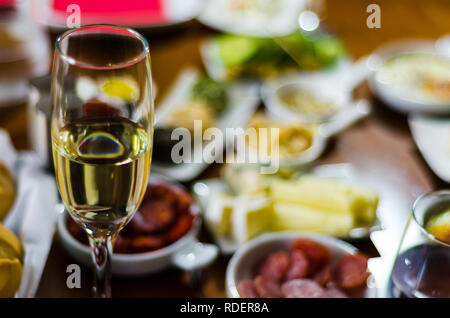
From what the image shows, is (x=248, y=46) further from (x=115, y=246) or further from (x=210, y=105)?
(x=115, y=246)

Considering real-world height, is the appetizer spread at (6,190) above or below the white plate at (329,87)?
above

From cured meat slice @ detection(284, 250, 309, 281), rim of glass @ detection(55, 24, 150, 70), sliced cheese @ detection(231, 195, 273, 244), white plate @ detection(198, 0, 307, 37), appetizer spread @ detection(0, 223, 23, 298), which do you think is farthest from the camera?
white plate @ detection(198, 0, 307, 37)

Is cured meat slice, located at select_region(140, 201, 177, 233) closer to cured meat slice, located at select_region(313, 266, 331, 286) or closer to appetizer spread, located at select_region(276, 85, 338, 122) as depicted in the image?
cured meat slice, located at select_region(313, 266, 331, 286)

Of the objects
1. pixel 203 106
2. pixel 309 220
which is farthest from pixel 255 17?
pixel 309 220

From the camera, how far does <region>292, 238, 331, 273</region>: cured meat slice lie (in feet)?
2.60

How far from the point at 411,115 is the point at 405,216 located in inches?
16.4

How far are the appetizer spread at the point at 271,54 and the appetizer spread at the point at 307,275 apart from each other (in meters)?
0.72

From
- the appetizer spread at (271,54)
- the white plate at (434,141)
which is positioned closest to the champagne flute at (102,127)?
the white plate at (434,141)

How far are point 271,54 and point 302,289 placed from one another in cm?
89

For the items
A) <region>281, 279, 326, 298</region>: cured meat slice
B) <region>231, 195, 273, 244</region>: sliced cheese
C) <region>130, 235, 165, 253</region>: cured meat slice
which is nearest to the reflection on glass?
<region>281, 279, 326, 298</region>: cured meat slice

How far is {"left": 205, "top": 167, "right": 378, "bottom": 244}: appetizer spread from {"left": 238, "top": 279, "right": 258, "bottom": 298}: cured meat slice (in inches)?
5.8

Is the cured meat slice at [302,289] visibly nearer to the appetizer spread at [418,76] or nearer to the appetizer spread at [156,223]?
the appetizer spread at [156,223]

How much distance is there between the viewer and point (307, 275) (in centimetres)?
77

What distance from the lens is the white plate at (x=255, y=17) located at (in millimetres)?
1594
